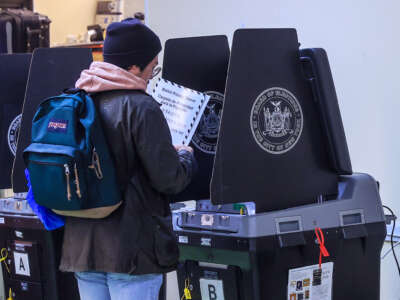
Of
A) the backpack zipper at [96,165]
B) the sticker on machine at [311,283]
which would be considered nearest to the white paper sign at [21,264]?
the backpack zipper at [96,165]

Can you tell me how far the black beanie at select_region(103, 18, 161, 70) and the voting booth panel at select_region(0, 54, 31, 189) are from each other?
3.40ft

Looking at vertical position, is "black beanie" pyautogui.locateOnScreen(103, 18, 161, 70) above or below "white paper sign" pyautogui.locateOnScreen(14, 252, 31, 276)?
above

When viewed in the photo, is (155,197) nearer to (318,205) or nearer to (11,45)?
(318,205)

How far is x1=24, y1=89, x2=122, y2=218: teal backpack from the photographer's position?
203 centimetres

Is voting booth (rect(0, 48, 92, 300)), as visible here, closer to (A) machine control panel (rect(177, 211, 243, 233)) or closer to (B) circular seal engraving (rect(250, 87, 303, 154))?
(A) machine control panel (rect(177, 211, 243, 233))

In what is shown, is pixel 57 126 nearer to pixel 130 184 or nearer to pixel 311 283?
pixel 130 184

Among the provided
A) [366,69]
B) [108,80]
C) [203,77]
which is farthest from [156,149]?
[366,69]

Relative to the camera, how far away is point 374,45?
121 inches

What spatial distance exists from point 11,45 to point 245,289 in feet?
10.7

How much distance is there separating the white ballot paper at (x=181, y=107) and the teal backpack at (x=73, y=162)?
0.52 metres

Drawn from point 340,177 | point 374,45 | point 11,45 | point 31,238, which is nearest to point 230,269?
point 340,177

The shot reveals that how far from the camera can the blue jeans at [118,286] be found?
2146 mm

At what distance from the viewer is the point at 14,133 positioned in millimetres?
3139

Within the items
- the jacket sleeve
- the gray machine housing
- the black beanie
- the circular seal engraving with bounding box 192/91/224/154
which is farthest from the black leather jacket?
the circular seal engraving with bounding box 192/91/224/154
